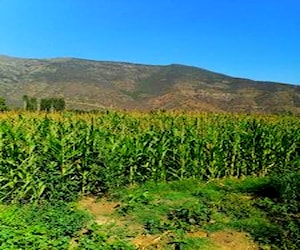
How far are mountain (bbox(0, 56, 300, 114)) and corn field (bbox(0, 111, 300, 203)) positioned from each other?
3635 centimetres

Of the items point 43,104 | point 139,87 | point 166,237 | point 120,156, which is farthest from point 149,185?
point 139,87

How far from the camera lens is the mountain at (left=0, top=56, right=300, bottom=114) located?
52.2 metres

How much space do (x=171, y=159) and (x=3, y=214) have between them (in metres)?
5.18

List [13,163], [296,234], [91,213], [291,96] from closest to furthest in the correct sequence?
1. [296,234]
2. [91,213]
3. [13,163]
4. [291,96]

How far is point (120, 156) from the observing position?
9.52m

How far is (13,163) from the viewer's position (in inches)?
321

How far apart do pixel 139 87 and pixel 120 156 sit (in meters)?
52.3

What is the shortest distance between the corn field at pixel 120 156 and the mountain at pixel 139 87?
3635 centimetres

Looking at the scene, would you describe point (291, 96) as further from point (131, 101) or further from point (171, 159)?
point (171, 159)

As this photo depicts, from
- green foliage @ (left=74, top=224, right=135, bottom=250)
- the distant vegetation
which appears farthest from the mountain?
green foliage @ (left=74, top=224, right=135, bottom=250)

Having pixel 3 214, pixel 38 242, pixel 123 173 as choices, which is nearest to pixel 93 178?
pixel 123 173

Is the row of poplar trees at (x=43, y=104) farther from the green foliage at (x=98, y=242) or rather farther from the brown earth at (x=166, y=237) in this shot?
the green foliage at (x=98, y=242)

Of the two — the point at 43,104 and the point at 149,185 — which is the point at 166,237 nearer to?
the point at 149,185

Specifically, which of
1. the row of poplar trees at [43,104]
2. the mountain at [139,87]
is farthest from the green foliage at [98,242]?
the mountain at [139,87]
